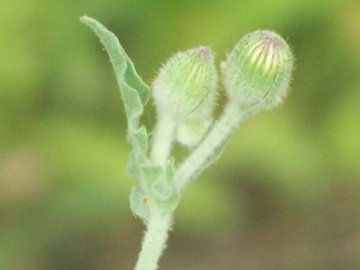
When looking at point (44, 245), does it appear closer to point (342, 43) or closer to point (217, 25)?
point (217, 25)

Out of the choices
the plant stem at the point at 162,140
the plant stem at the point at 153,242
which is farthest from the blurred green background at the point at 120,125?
the plant stem at the point at 153,242

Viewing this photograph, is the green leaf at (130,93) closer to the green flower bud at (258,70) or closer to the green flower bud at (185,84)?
the green flower bud at (185,84)

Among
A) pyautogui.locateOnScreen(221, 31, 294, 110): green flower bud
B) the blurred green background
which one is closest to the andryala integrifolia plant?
pyautogui.locateOnScreen(221, 31, 294, 110): green flower bud

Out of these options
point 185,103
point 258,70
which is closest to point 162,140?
point 185,103

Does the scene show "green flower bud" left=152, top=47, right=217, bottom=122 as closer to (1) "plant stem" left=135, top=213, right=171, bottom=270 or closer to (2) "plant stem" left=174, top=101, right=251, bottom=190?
(2) "plant stem" left=174, top=101, right=251, bottom=190

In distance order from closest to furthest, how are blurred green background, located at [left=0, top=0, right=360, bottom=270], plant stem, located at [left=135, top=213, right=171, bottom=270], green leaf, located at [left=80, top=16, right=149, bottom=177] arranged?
plant stem, located at [left=135, top=213, right=171, bottom=270]
green leaf, located at [left=80, top=16, right=149, bottom=177]
blurred green background, located at [left=0, top=0, right=360, bottom=270]

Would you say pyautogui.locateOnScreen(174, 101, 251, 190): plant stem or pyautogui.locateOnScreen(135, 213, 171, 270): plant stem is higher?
pyautogui.locateOnScreen(174, 101, 251, 190): plant stem

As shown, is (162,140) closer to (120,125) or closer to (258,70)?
(258,70)
